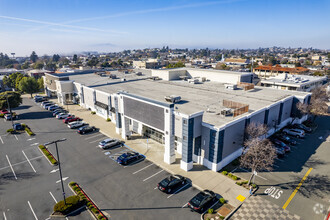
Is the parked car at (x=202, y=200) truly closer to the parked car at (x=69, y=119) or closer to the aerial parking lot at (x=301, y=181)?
the aerial parking lot at (x=301, y=181)

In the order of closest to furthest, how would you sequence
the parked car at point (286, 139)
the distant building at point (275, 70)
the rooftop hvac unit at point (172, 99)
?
the rooftop hvac unit at point (172, 99) → the parked car at point (286, 139) → the distant building at point (275, 70)

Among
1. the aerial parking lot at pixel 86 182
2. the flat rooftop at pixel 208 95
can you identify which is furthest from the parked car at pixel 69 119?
the flat rooftop at pixel 208 95

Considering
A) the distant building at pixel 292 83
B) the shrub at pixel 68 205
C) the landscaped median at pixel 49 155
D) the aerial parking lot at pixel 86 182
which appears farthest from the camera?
the distant building at pixel 292 83

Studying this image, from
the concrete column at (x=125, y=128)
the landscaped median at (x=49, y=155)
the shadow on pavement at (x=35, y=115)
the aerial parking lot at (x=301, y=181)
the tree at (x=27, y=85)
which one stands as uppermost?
the tree at (x=27, y=85)

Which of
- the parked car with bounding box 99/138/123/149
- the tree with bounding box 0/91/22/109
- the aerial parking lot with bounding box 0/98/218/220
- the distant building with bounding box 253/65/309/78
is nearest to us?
the aerial parking lot with bounding box 0/98/218/220

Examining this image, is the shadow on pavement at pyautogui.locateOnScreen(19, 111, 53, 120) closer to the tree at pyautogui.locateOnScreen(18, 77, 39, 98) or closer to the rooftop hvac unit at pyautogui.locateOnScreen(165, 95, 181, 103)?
the tree at pyautogui.locateOnScreen(18, 77, 39, 98)

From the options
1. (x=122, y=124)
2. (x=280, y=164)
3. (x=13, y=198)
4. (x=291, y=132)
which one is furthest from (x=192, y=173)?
(x=291, y=132)

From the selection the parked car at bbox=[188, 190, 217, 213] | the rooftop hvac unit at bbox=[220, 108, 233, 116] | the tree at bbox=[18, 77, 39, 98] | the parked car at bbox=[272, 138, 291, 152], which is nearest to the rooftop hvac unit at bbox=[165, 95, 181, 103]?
the rooftop hvac unit at bbox=[220, 108, 233, 116]

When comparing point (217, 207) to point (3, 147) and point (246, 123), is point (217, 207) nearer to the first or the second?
point (246, 123)
